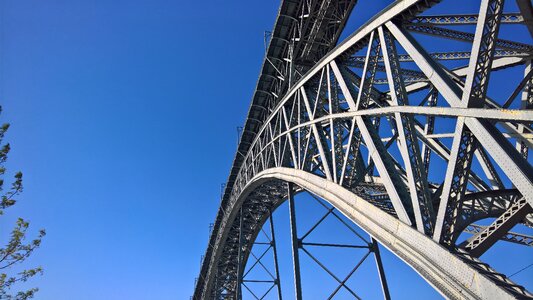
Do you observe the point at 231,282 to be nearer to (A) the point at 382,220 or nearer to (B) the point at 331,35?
(B) the point at 331,35

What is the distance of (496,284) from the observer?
5785 mm

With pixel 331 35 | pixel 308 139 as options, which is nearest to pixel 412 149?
pixel 308 139

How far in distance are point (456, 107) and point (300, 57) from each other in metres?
12.1

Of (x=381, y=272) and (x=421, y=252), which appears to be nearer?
(x=421, y=252)

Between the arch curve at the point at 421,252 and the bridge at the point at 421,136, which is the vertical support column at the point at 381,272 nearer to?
the bridge at the point at 421,136

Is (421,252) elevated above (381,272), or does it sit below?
below

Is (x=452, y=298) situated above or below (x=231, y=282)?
below

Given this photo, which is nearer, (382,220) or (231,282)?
(382,220)

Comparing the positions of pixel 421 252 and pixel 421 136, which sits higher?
pixel 421 136

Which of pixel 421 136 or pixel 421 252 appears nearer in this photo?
pixel 421 252

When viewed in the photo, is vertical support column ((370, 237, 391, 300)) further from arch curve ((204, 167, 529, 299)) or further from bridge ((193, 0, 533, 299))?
arch curve ((204, 167, 529, 299))

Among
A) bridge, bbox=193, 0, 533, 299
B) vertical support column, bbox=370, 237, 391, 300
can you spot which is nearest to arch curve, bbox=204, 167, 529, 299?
bridge, bbox=193, 0, 533, 299

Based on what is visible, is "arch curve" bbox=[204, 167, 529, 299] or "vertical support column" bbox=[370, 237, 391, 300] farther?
"vertical support column" bbox=[370, 237, 391, 300]

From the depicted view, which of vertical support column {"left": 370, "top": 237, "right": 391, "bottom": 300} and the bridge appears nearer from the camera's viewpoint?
the bridge
